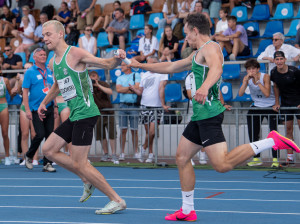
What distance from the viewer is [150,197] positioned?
761cm

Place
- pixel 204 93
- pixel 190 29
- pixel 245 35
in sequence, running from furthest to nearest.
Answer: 1. pixel 245 35
2. pixel 190 29
3. pixel 204 93

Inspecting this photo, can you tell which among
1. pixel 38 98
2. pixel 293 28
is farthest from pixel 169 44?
pixel 38 98

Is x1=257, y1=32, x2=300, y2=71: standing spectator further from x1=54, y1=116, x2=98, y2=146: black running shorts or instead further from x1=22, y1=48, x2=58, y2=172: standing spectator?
x1=54, y1=116, x2=98, y2=146: black running shorts

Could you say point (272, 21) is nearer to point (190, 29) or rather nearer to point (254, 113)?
point (254, 113)

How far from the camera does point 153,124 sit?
1229 cm

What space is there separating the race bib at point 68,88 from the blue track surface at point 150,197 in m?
1.34

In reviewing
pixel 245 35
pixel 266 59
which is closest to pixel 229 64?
pixel 245 35

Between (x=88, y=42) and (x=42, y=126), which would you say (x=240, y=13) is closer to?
(x=88, y=42)

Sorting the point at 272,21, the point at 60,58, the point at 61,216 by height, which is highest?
the point at 272,21

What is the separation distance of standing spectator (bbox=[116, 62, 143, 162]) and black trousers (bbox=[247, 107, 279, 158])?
264 cm

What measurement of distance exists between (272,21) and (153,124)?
193 inches

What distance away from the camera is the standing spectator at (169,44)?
14766 millimetres

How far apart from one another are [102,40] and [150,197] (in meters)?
10.8

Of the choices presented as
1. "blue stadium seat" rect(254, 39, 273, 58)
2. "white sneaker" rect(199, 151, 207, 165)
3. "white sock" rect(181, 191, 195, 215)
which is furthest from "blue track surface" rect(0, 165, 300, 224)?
"blue stadium seat" rect(254, 39, 273, 58)
